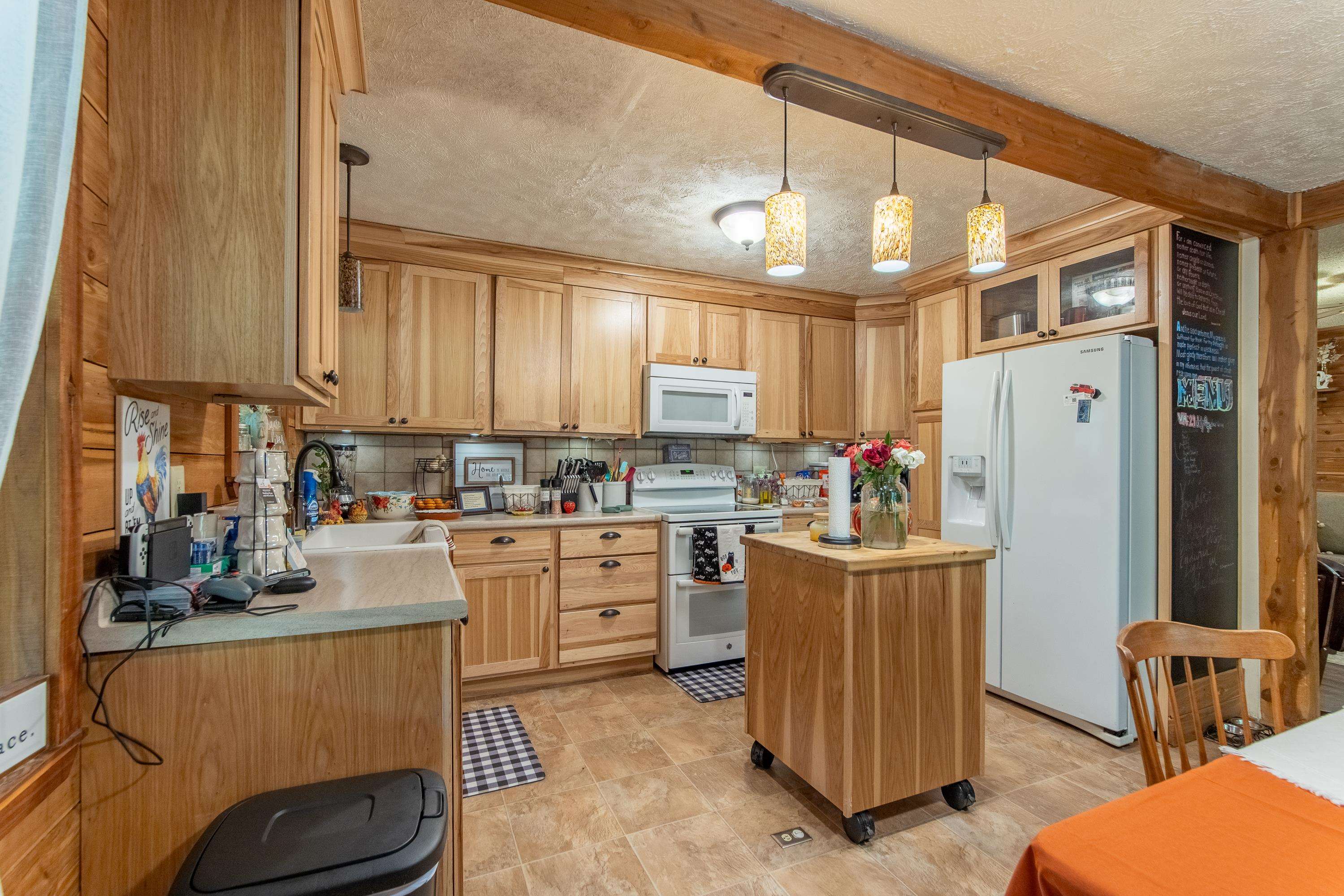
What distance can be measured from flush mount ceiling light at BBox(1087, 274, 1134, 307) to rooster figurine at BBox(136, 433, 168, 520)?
3522 millimetres

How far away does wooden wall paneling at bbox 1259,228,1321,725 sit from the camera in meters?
2.74

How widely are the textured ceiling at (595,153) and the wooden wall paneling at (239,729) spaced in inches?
62.4

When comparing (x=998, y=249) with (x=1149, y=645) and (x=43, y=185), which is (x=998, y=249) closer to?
(x=1149, y=645)

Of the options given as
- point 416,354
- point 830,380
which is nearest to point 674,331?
Result: point 830,380

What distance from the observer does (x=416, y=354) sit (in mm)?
3270

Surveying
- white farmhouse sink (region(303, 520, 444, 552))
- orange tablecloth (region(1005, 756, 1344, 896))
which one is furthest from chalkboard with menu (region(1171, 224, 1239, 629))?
white farmhouse sink (region(303, 520, 444, 552))

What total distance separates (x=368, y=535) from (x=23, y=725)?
1831 millimetres

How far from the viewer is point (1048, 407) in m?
2.80

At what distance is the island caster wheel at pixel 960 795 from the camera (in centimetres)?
209

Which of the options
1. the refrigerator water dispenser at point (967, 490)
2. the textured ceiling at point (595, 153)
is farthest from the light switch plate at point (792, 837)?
the textured ceiling at point (595, 153)

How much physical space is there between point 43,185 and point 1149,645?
70.5 inches

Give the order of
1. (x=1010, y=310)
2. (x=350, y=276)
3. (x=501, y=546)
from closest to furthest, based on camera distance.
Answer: (x=350, y=276) → (x=501, y=546) → (x=1010, y=310)

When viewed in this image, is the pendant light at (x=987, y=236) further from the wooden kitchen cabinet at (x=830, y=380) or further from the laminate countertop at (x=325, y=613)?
the wooden kitchen cabinet at (x=830, y=380)

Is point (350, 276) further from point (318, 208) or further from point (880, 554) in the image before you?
point (880, 554)
